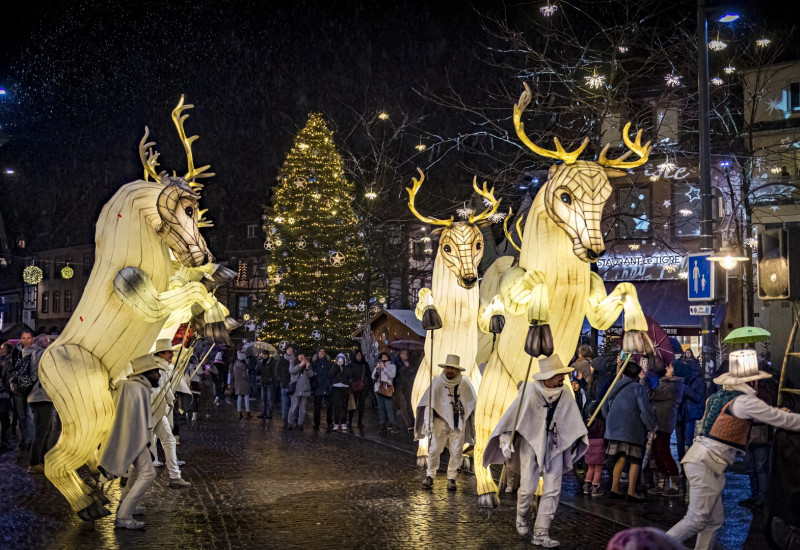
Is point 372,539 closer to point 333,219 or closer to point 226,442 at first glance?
point 226,442

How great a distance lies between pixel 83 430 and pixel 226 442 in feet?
28.4

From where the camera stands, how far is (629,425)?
1146 cm

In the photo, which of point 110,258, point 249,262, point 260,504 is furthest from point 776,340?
point 249,262

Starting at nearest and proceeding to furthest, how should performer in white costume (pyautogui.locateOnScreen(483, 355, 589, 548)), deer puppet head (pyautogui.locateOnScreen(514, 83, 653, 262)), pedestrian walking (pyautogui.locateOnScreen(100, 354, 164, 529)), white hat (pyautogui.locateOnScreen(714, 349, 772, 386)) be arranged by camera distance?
white hat (pyautogui.locateOnScreen(714, 349, 772, 386))
performer in white costume (pyautogui.locateOnScreen(483, 355, 589, 548))
pedestrian walking (pyautogui.locateOnScreen(100, 354, 164, 529))
deer puppet head (pyautogui.locateOnScreen(514, 83, 653, 262))

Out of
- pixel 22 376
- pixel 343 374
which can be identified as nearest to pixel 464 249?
pixel 22 376

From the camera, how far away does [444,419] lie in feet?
40.0

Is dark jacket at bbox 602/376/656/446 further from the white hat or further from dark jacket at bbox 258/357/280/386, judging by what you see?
dark jacket at bbox 258/357/280/386

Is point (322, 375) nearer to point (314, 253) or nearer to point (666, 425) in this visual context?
point (666, 425)

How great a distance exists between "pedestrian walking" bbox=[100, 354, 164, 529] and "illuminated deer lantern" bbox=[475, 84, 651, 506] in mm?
3698

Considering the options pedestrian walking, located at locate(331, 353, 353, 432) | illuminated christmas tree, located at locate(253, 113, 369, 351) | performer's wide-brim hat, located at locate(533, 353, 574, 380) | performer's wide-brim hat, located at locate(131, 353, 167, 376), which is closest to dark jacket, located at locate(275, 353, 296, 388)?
pedestrian walking, located at locate(331, 353, 353, 432)

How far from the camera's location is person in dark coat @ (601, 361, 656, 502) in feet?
37.6

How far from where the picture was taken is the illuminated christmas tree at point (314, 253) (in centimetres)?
3145

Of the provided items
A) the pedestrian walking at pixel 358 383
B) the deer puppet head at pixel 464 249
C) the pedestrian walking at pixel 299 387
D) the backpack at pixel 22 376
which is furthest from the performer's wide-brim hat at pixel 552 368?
the pedestrian walking at pixel 299 387

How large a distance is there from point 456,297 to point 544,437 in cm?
459
